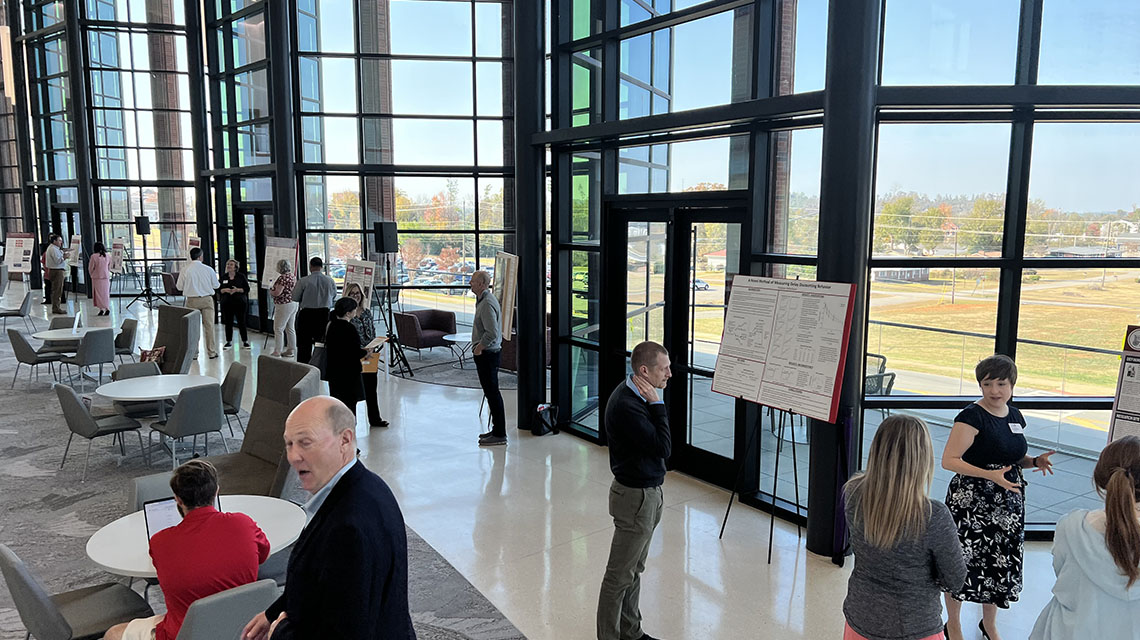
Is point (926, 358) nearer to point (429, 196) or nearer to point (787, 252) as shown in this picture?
point (787, 252)

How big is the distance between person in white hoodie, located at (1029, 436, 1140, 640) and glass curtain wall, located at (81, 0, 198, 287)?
1882 cm

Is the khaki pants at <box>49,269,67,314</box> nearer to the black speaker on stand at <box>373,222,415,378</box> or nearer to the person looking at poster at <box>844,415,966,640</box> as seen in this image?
the black speaker on stand at <box>373,222,415,378</box>

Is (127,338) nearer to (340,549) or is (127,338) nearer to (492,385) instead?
(492,385)

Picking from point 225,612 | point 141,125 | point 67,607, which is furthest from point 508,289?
point 141,125

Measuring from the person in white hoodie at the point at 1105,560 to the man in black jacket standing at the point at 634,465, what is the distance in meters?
1.65

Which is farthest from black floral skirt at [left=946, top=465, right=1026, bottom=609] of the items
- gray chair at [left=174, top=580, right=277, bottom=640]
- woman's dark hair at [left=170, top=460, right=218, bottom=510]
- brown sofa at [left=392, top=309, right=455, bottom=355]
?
brown sofa at [left=392, top=309, right=455, bottom=355]

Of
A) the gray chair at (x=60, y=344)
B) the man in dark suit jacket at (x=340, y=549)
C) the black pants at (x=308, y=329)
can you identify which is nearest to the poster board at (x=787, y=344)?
the man in dark suit jacket at (x=340, y=549)

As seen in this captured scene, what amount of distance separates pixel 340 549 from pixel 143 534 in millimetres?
2136

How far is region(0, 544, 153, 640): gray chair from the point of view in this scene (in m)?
3.16

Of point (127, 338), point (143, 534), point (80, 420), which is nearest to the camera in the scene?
point (143, 534)

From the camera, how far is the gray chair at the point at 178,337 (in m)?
8.40

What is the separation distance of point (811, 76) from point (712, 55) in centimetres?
106

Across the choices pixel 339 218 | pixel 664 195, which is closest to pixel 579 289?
pixel 664 195

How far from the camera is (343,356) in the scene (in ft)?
24.2
